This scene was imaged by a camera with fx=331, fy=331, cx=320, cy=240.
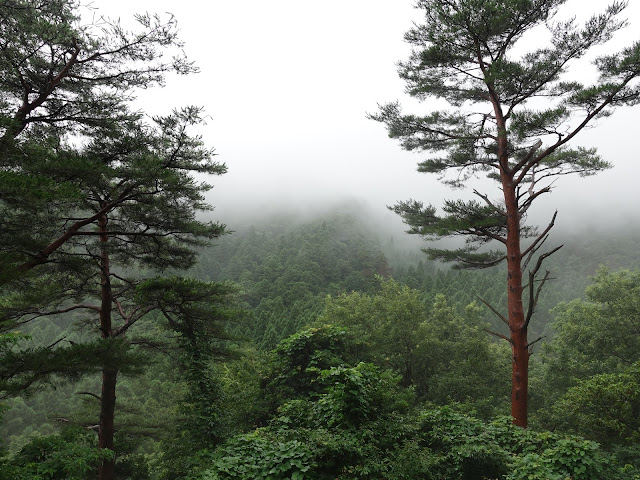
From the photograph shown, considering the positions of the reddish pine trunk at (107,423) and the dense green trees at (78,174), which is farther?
the reddish pine trunk at (107,423)

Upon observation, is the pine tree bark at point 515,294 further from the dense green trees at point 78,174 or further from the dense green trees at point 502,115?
the dense green trees at point 78,174

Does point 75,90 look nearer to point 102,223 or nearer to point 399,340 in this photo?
point 102,223

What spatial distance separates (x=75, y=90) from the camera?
7133mm

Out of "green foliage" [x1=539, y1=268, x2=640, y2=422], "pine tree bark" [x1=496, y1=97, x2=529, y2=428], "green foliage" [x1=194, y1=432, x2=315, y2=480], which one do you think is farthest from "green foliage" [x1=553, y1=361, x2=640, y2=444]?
"green foliage" [x1=194, y1=432, x2=315, y2=480]

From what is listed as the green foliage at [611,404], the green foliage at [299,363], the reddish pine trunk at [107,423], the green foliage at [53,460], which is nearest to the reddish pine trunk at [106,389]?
the reddish pine trunk at [107,423]

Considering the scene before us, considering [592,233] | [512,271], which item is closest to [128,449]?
[512,271]

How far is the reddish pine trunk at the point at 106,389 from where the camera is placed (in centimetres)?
857

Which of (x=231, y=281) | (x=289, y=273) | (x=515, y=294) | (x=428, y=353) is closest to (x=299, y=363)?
(x=231, y=281)

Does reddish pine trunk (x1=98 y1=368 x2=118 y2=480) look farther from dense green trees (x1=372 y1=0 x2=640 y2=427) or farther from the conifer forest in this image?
dense green trees (x1=372 y1=0 x2=640 y2=427)

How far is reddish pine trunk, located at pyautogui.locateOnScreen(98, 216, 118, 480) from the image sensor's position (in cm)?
857

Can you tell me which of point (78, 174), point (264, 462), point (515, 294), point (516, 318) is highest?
point (78, 174)

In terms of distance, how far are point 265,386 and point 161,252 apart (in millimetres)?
4949

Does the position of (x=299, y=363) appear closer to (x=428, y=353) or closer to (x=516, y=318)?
(x=516, y=318)

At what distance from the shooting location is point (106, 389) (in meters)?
8.93
